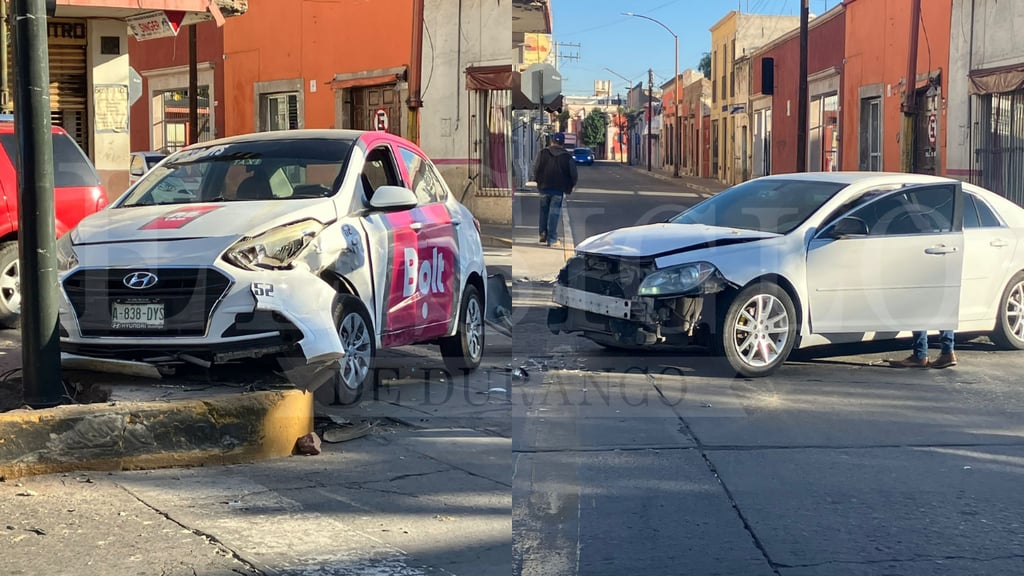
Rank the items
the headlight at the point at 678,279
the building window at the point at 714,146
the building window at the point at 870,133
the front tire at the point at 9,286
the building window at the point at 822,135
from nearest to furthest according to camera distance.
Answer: the headlight at the point at 678,279, the front tire at the point at 9,286, the building window at the point at 870,133, the building window at the point at 822,135, the building window at the point at 714,146

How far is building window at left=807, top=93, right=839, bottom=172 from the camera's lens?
3475 centimetres

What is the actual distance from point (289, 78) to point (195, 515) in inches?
928

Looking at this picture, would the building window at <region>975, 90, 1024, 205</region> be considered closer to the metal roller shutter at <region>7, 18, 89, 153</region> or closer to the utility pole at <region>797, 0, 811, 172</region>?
the utility pole at <region>797, 0, 811, 172</region>

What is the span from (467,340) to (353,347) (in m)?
1.84

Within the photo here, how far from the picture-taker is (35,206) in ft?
19.9

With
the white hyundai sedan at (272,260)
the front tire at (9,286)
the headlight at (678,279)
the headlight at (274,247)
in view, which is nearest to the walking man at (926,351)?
the headlight at (678,279)

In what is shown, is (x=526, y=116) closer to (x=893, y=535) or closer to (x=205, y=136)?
(x=205, y=136)

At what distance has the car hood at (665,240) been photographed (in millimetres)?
8555

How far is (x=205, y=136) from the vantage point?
32250 millimetres

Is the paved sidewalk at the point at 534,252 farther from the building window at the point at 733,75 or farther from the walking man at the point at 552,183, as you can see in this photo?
the building window at the point at 733,75

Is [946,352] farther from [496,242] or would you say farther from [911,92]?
[911,92]

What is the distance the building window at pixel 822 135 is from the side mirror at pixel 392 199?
28.2 meters

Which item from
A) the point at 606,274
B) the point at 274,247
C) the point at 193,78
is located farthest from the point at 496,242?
the point at 274,247

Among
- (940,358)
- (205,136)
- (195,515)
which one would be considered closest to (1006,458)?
(940,358)
